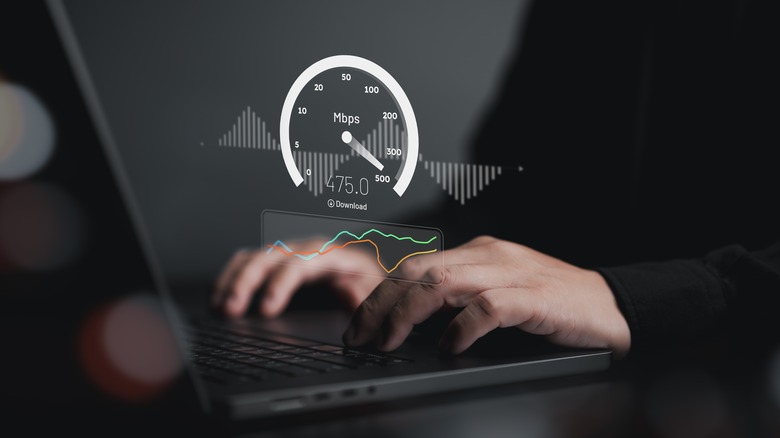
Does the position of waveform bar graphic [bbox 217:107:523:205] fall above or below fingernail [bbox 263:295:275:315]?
above

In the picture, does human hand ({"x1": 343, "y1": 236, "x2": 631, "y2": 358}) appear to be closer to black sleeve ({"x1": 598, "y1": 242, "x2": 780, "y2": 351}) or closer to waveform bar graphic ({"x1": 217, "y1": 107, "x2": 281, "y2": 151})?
black sleeve ({"x1": 598, "y1": 242, "x2": 780, "y2": 351})

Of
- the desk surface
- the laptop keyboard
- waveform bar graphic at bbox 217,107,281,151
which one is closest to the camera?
the desk surface

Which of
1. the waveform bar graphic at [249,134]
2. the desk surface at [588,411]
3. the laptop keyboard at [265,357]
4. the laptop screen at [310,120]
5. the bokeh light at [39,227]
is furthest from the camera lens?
the waveform bar graphic at [249,134]

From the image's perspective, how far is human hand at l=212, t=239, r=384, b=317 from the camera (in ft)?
3.34

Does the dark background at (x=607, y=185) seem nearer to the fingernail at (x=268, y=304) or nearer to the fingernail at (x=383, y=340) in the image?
the fingernail at (x=383, y=340)

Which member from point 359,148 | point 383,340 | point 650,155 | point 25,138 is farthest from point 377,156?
point 25,138

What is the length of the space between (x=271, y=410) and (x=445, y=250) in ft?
0.92

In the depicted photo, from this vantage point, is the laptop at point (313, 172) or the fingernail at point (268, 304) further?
the fingernail at point (268, 304)

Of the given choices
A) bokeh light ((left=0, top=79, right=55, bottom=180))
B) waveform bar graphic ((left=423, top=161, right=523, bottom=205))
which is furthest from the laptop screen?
bokeh light ((left=0, top=79, right=55, bottom=180))

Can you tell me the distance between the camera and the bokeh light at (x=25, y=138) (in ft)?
1.98

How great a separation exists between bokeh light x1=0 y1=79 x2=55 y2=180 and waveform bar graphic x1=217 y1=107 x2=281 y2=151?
47 cm

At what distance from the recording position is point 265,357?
35.6 inches

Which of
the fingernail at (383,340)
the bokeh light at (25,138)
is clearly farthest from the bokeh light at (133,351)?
the fingernail at (383,340)

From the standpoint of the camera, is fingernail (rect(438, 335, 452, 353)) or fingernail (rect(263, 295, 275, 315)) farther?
fingernail (rect(263, 295, 275, 315))
